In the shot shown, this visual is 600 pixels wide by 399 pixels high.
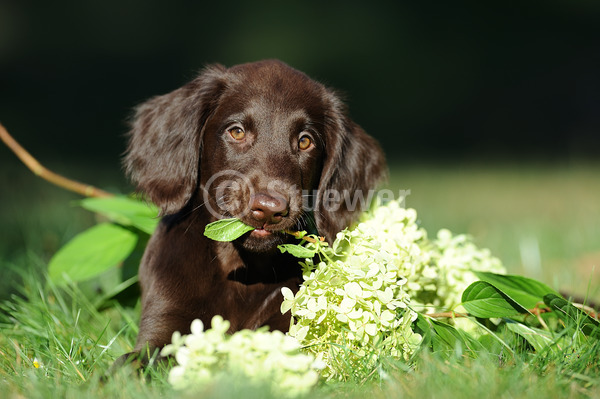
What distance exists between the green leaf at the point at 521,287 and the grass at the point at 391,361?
0.54 feet

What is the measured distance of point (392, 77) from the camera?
37.1 feet

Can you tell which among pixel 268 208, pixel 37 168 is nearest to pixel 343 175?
pixel 268 208

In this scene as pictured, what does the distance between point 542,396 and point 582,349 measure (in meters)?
0.42

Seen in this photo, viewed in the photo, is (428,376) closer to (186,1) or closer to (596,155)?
(596,155)

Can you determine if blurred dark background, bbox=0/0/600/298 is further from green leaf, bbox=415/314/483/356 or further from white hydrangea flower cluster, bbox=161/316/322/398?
white hydrangea flower cluster, bbox=161/316/322/398

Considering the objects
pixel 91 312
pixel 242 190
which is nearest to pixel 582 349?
pixel 242 190

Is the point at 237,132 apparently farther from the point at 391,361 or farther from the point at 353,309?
the point at 391,361

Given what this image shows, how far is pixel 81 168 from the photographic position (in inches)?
258

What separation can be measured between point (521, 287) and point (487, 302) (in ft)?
0.70

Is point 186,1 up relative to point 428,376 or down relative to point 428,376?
up

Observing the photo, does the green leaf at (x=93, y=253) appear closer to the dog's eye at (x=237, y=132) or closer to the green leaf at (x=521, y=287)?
the dog's eye at (x=237, y=132)

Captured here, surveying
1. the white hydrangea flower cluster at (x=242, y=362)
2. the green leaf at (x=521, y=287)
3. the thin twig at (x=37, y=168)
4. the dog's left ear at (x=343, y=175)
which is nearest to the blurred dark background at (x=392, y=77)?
the thin twig at (x=37, y=168)

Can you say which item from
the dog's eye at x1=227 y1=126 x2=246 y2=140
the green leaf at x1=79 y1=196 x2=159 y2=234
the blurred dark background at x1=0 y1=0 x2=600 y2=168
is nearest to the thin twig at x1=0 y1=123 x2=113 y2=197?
the green leaf at x1=79 y1=196 x2=159 y2=234

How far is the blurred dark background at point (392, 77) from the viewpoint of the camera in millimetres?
7297
